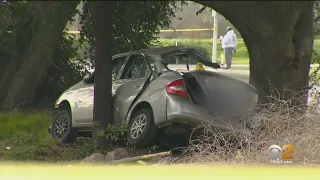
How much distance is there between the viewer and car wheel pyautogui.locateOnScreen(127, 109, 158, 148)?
7.39 m

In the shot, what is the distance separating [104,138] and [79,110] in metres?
1.16

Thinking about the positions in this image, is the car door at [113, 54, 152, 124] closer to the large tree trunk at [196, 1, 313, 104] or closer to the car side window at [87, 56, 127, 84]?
the car side window at [87, 56, 127, 84]

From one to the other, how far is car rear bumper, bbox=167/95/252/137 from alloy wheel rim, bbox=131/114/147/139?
1.80 ft

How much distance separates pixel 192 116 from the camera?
275 inches

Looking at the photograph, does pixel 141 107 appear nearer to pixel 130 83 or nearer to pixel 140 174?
pixel 130 83

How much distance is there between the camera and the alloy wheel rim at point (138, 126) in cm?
753

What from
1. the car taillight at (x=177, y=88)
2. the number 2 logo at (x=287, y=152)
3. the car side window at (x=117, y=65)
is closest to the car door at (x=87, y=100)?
the car side window at (x=117, y=65)

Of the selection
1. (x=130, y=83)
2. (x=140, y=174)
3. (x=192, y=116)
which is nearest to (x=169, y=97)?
(x=192, y=116)

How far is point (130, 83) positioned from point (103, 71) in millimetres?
509

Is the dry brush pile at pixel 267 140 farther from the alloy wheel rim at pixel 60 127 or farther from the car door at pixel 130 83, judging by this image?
the alloy wheel rim at pixel 60 127

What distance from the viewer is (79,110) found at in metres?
9.02

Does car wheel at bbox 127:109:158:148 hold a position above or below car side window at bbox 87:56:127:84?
below

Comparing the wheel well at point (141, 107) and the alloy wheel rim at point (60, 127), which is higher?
the wheel well at point (141, 107)

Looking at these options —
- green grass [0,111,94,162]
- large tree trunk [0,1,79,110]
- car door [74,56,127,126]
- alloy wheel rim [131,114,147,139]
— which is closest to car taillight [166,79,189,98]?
alloy wheel rim [131,114,147,139]
